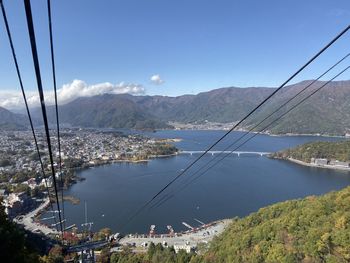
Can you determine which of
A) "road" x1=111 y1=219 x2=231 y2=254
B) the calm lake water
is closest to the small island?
the calm lake water

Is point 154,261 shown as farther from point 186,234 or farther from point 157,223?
point 157,223

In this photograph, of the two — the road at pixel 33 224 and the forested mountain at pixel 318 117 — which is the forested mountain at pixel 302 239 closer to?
the road at pixel 33 224

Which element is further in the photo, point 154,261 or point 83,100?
point 83,100

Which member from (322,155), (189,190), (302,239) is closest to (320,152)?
(322,155)

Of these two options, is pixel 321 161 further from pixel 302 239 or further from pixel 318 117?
pixel 318 117

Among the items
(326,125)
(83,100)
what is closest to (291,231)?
(326,125)

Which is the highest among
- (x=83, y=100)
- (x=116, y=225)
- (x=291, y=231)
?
(x=83, y=100)

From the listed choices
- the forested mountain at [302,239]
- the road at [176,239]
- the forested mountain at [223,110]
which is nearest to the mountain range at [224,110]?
the forested mountain at [223,110]
